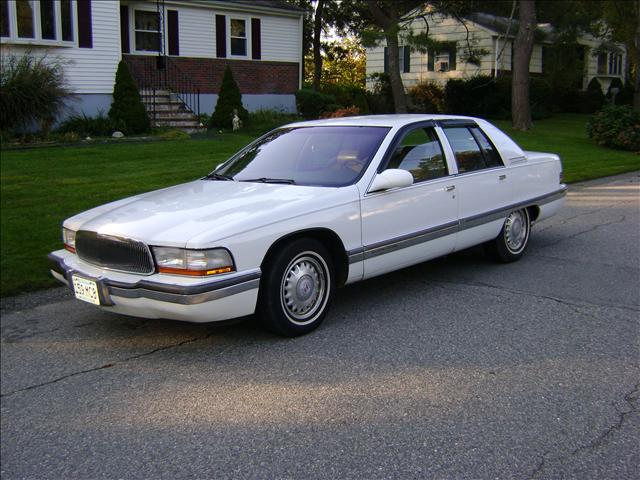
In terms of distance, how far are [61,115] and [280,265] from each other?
15902mm

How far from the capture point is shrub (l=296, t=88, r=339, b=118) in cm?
2414

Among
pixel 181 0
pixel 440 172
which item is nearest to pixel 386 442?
pixel 440 172

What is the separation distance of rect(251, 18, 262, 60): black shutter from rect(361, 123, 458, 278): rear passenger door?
20.3 m

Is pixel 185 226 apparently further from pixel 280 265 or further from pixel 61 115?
pixel 61 115

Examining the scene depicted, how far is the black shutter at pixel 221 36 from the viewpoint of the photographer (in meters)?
24.6

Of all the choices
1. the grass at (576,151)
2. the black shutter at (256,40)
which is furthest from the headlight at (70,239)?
the black shutter at (256,40)

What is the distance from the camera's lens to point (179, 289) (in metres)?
4.41

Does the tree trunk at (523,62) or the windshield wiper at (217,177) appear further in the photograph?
the tree trunk at (523,62)

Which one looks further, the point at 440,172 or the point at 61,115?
the point at 61,115

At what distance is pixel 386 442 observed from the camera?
3.51 meters

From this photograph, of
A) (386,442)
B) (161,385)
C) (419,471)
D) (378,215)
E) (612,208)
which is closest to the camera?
(419,471)

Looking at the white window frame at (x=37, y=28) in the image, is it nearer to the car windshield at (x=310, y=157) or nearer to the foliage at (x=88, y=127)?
the foliage at (x=88, y=127)

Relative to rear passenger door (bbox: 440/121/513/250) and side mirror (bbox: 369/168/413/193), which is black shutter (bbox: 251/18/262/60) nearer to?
rear passenger door (bbox: 440/121/513/250)

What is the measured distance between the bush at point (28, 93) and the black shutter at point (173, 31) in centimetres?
545
